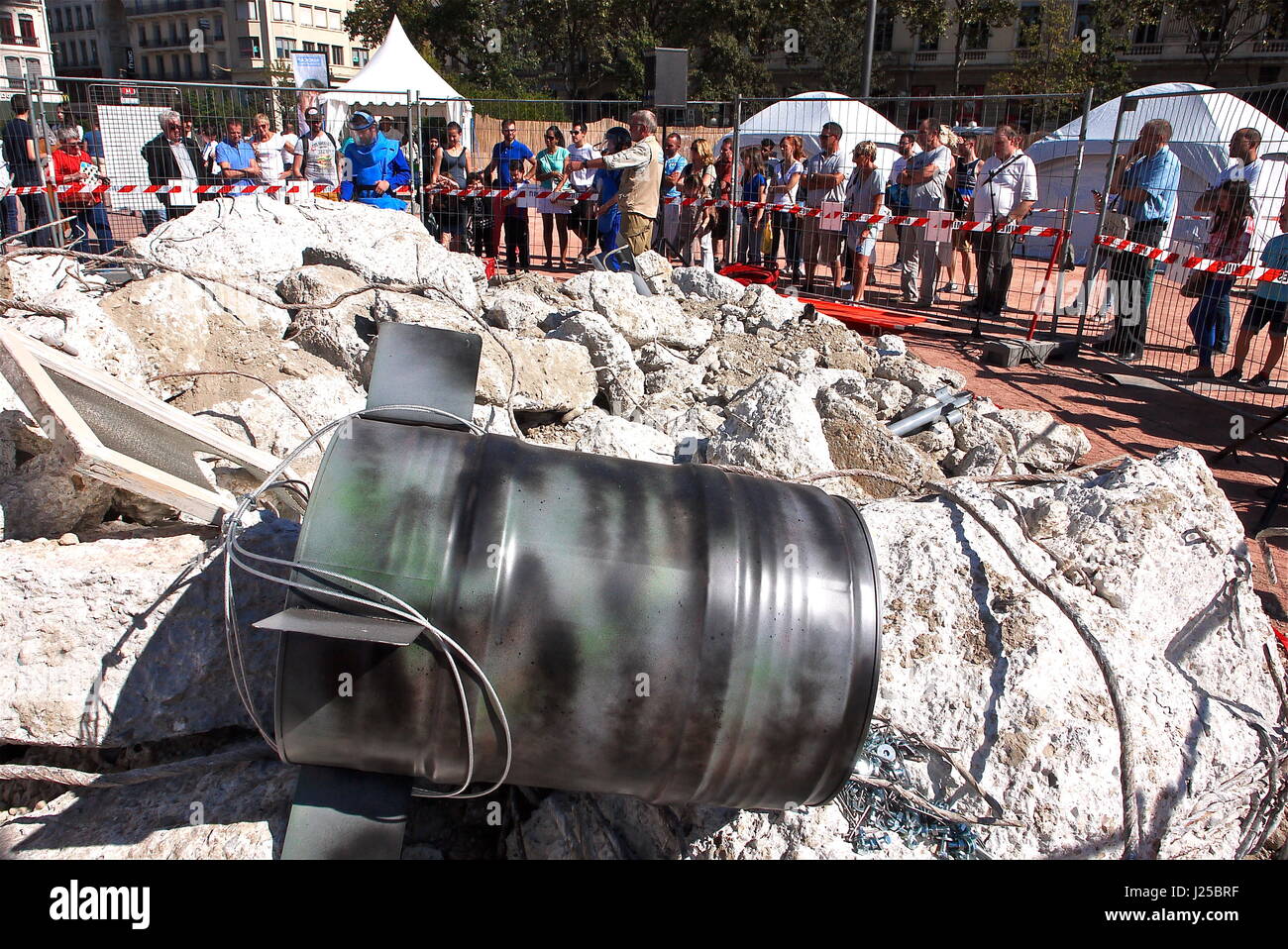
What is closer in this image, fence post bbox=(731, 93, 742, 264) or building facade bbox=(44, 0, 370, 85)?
fence post bbox=(731, 93, 742, 264)

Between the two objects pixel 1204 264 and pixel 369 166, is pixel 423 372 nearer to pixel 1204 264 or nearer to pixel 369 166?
pixel 1204 264

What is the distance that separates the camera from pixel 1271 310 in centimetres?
695

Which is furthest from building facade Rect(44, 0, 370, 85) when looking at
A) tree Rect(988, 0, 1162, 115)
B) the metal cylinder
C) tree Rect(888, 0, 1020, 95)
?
the metal cylinder

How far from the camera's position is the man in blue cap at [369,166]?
34.8 ft

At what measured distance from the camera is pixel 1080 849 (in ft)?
7.64

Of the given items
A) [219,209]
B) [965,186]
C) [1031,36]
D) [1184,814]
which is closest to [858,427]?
[1184,814]

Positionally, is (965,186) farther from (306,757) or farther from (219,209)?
(306,757)

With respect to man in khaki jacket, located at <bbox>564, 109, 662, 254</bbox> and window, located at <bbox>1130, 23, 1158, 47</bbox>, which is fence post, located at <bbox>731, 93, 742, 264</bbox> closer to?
man in khaki jacket, located at <bbox>564, 109, 662, 254</bbox>

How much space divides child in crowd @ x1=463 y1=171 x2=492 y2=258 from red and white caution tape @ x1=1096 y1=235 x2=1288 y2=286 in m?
7.16

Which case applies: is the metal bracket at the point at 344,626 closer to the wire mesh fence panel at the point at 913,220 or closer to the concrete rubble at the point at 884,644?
the concrete rubble at the point at 884,644

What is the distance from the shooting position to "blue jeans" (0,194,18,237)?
9.46 m

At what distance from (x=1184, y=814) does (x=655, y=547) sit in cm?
165

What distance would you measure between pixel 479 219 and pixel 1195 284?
317 inches

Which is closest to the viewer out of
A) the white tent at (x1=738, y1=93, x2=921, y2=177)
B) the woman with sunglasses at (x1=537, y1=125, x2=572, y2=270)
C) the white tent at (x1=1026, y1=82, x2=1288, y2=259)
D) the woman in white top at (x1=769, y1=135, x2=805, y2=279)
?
the white tent at (x1=1026, y1=82, x2=1288, y2=259)
